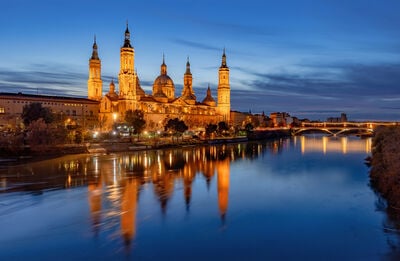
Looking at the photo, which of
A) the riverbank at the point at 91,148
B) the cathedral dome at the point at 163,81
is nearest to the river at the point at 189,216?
the riverbank at the point at 91,148

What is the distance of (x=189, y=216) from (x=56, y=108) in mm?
33128

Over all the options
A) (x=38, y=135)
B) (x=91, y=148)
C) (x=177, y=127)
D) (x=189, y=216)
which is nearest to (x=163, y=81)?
(x=177, y=127)

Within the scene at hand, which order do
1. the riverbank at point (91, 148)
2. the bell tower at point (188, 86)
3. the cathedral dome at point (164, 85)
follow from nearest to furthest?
the riverbank at point (91, 148)
the cathedral dome at point (164, 85)
the bell tower at point (188, 86)

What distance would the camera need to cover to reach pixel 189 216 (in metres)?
10.0

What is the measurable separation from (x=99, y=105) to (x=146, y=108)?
202 inches

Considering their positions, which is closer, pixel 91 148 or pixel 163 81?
pixel 91 148

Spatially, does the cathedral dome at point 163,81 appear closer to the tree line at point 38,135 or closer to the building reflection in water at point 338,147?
the tree line at point 38,135

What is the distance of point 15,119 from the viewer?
3531 centimetres

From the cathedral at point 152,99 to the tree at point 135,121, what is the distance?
3759 mm

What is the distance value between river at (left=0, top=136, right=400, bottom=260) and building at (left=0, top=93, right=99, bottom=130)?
1991 cm

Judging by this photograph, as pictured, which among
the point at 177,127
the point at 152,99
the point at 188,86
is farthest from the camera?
the point at 188,86

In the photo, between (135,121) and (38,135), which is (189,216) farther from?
(135,121)

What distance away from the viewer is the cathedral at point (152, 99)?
4203cm

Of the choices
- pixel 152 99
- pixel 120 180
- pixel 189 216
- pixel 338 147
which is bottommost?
pixel 189 216
